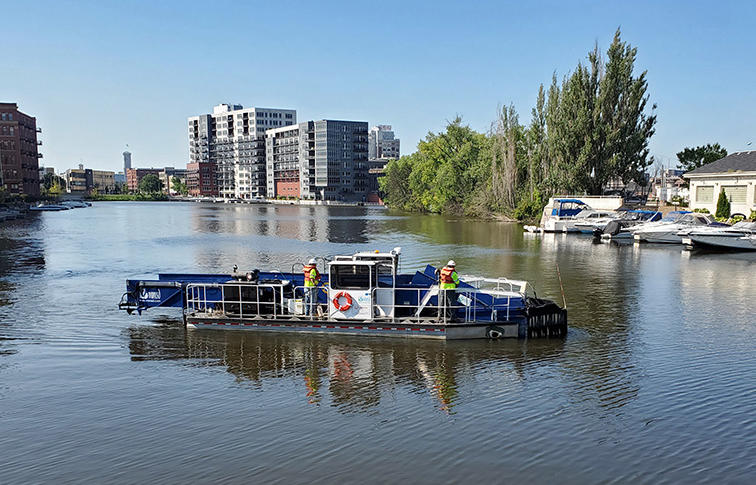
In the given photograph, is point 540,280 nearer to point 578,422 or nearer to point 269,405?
point 578,422

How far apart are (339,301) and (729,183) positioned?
57.2 m

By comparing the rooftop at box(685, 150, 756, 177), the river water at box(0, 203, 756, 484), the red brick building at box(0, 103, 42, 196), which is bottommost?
the river water at box(0, 203, 756, 484)

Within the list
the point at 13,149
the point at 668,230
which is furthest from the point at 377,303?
the point at 13,149

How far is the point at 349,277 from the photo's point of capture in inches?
715

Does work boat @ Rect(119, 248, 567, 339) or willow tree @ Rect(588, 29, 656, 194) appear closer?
work boat @ Rect(119, 248, 567, 339)

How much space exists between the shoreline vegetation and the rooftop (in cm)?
705

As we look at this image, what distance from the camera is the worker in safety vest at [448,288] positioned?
57.9 ft

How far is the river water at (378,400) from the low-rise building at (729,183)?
38.3 m

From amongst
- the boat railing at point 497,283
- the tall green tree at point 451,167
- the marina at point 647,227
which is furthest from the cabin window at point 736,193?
the boat railing at point 497,283

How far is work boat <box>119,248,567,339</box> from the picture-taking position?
1794cm

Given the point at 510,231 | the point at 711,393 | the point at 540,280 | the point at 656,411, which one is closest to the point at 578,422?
the point at 656,411

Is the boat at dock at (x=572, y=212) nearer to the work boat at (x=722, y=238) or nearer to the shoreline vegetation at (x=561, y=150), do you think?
the shoreline vegetation at (x=561, y=150)

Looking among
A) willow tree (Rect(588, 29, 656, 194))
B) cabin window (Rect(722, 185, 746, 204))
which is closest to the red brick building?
willow tree (Rect(588, 29, 656, 194))

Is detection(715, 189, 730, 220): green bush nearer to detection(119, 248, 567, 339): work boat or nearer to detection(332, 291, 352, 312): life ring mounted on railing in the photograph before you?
detection(119, 248, 567, 339): work boat
